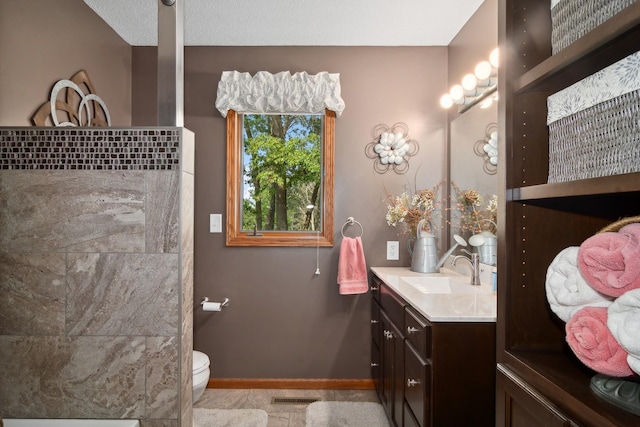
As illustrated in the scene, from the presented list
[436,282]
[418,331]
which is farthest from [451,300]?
[436,282]

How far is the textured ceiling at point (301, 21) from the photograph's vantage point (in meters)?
2.37

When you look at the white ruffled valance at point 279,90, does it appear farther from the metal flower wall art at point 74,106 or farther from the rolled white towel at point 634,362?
the rolled white towel at point 634,362

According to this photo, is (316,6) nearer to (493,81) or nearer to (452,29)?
(452,29)

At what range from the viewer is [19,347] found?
4.17 ft

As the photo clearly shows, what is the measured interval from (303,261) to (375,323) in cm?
68

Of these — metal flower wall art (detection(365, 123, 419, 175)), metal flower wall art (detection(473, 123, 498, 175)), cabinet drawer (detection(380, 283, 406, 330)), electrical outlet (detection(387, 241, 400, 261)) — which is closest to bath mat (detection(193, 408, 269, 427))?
cabinet drawer (detection(380, 283, 406, 330))

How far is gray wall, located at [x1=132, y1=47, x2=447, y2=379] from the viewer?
2.89 meters

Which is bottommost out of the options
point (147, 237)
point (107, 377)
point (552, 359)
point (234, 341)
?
point (234, 341)

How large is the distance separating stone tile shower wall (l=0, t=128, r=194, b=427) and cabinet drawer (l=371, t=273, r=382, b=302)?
61.3 inches

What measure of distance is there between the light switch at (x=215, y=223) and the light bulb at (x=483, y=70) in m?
1.96

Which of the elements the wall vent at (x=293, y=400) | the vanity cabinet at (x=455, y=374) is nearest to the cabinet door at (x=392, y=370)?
the vanity cabinet at (x=455, y=374)

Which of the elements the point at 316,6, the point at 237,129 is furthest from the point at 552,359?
the point at 237,129

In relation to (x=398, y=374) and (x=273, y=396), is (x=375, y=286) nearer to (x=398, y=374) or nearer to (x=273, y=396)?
(x=398, y=374)

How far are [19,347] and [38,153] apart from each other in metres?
0.64
